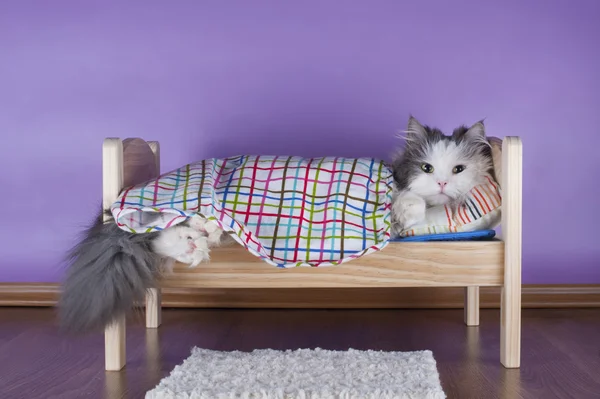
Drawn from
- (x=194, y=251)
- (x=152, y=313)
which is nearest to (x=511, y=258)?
(x=194, y=251)

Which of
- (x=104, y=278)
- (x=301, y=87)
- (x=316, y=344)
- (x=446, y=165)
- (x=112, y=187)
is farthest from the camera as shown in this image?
(x=301, y=87)

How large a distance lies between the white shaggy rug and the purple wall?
98 cm

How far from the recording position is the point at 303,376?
5.99ft

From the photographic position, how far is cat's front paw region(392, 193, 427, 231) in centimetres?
201

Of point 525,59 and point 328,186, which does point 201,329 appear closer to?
point 328,186

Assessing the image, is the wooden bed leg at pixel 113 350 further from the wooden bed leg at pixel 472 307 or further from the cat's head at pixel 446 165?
the wooden bed leg at pixel 472 307

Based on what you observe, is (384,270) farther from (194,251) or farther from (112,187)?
(112,187)

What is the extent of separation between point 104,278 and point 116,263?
0.05 meters

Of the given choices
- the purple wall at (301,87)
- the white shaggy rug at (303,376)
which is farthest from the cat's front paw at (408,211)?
the purple wall at (301,87)

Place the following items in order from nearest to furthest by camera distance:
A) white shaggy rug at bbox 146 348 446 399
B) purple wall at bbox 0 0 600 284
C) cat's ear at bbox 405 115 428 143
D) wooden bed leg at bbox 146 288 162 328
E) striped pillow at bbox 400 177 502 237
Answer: white shaggy rug at bbox 146 348 446 399 < striped pillow at bbox 400 177 502 237 < cat's ear at bbox 405 115 428 143 < wooden bed leg at bbox 146 288 162 328 < purple wall at bbox 0 0 600 284

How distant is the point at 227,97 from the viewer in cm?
277

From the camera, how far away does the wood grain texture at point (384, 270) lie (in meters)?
1.99

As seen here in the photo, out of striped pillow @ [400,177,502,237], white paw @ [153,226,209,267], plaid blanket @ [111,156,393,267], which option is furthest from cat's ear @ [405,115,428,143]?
white paw @ [153,226,209,267]

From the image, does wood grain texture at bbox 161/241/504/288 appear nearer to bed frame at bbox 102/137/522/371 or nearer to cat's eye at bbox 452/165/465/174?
bed frame at bbox 102/137/522/371
